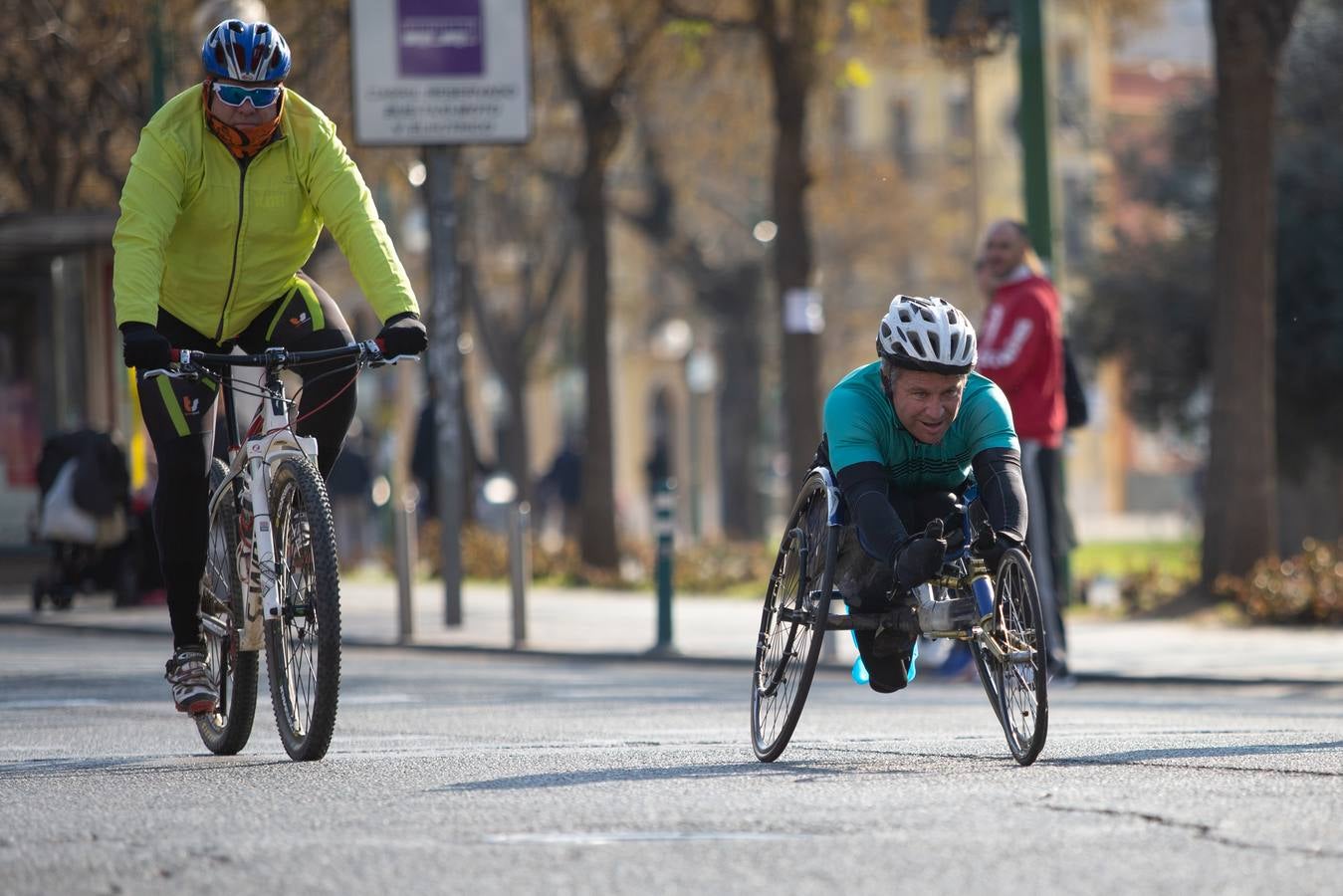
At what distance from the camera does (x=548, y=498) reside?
142ft

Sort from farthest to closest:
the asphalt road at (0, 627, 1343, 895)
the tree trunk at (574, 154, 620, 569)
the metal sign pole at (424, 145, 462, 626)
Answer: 1. the tree trunk at (574, 154, 620, 569)
2. the metal sign pole at (424, 145, 462, 626)
3. the asphalt road at (0, 627, 1343, 895)

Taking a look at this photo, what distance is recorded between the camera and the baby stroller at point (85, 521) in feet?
62.1

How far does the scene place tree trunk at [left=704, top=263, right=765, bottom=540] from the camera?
128ft

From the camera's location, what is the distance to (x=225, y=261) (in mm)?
7605

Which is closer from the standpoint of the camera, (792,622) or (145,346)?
(145,346)

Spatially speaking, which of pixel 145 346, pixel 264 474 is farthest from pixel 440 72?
pixel 145 346

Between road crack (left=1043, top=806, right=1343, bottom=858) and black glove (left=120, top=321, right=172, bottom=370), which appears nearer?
road crack (left=1043, top=806, right=1343, bottom=858)

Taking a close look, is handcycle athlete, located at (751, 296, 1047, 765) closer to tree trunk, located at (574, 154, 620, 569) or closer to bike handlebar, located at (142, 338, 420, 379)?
bike handlebar, located at (142, 338, 420, 379)

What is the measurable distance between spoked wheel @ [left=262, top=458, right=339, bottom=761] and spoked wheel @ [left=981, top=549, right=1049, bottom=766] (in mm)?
1808

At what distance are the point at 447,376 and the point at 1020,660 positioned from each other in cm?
1130

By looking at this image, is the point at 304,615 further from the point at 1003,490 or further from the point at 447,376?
the point at 447,376

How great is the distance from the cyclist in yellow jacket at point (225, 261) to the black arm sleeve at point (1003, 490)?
1.64 metres

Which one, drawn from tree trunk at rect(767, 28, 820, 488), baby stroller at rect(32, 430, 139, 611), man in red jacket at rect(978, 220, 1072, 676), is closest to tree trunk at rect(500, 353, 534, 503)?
tree trunk at rect(767, 28, 820, 488)

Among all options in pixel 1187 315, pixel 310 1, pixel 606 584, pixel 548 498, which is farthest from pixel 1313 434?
pixel 548 498
